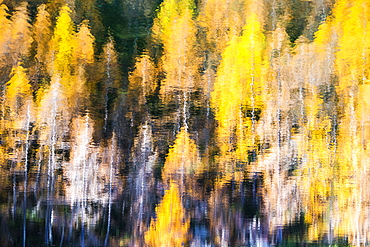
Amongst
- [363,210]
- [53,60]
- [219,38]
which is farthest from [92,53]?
[363,210]

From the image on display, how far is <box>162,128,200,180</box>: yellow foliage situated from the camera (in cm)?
244

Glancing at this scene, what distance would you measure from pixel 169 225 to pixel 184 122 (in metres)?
0.75

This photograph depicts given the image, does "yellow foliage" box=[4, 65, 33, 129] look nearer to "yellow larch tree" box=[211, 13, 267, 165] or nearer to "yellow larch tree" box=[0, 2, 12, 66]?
"yellow larch tree" box=[0, 2, 12, 66]

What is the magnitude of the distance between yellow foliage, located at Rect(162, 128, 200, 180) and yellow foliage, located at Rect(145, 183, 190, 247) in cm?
14

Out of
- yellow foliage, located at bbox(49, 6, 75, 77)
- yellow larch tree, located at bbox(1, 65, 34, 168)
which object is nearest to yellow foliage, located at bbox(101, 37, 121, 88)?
yellow foliage, located at bbox(49, 6, 75, 77)

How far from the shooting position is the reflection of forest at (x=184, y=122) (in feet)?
7.81

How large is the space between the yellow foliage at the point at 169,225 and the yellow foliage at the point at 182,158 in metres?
0.14

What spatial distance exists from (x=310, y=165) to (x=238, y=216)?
65cm

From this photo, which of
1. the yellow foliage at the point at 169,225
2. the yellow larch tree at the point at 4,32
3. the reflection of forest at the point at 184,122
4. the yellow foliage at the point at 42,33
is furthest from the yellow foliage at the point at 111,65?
the yellow foliage at the point at 169,225

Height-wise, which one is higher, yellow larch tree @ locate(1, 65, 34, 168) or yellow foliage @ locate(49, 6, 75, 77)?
yellow foliage @ locate(49, 6, 75, 77)

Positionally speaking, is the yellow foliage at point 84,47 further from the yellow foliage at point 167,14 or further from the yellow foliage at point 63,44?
the yellow foliage at point 167,14

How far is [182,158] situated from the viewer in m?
2.46

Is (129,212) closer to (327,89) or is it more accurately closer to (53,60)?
(53,60)

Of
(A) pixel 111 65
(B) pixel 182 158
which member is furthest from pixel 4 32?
(B) pixel 182 158
